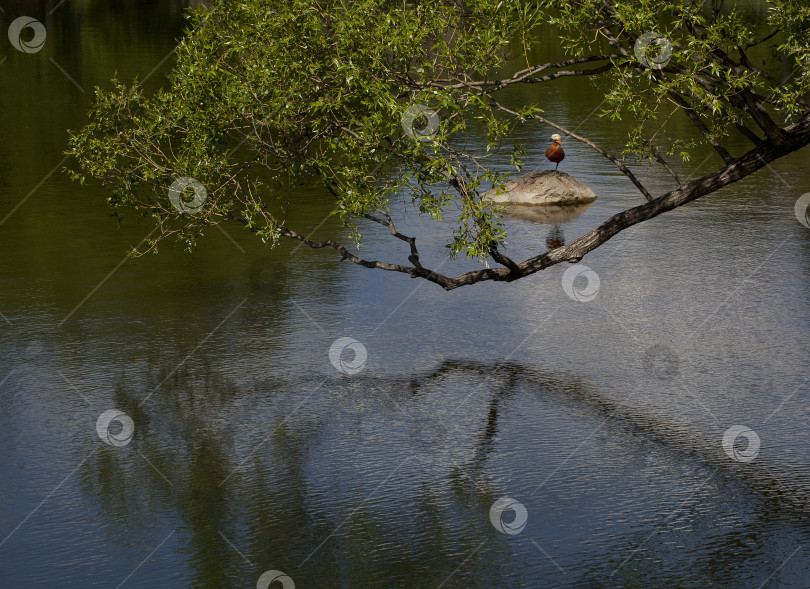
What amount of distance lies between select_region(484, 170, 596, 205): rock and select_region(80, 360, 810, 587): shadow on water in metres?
8.58

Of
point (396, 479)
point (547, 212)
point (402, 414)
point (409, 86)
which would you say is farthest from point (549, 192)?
point (396, 479)

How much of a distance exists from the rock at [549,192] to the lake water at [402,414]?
204 centimetres

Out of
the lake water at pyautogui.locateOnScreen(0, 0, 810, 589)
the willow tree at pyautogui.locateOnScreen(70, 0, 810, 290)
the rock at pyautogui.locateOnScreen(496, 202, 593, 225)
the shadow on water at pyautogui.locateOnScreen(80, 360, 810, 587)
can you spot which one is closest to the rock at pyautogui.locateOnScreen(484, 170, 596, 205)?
the rock at pyautogui.locateOnScreen(496, 202, 593, 225)

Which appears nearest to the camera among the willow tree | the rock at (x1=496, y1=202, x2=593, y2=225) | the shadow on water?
the shadow on water

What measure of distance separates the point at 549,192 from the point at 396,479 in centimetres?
1156

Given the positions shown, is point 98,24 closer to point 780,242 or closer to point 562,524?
point 780,242

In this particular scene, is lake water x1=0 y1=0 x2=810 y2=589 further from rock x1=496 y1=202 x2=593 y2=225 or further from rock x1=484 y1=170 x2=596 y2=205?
rock x1=484 y1=170 x2=596 y2=205

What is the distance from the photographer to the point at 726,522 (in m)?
9.24

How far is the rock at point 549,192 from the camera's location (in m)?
20.8

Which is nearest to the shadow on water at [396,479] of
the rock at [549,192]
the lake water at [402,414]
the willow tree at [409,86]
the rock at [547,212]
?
the lake water at [402,414]

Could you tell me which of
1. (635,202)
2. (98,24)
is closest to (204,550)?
(635,202)

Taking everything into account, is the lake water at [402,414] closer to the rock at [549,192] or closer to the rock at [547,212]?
the rock at [547,212]

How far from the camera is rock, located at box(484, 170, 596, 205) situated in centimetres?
2075

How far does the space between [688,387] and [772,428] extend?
3.98 ft
